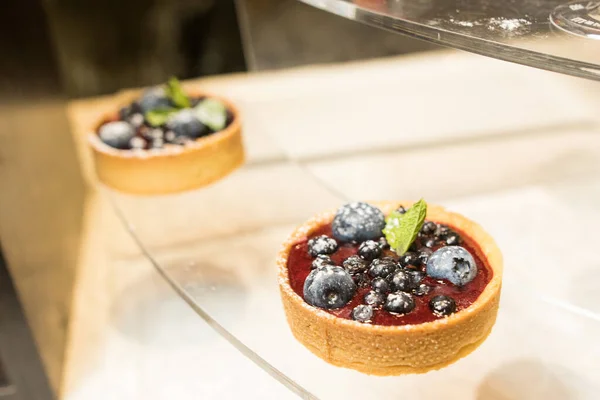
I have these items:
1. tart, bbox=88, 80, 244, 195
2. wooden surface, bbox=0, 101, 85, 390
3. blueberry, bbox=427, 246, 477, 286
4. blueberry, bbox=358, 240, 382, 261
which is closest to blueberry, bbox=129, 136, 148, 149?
tart, bbox=88, 80, 244, 195

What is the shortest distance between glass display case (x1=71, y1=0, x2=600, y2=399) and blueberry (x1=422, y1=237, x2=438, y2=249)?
226 mm

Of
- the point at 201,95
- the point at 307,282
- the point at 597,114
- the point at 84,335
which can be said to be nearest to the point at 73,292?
the point at 84,335

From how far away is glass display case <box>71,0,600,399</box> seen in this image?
1.01 m

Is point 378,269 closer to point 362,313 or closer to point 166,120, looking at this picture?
point 362,313

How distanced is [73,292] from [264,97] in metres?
1.02

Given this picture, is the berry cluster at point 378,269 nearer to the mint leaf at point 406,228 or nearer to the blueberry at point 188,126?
the mint leaf at point 406,228

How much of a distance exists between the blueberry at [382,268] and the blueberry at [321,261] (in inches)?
2.7

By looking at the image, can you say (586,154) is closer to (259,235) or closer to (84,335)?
(259,235)

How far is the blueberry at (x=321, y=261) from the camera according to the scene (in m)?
0.98

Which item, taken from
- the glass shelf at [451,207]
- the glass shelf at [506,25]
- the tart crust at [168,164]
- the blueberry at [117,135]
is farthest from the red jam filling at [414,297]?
the blueberry at [117,135]

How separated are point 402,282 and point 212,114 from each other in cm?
73

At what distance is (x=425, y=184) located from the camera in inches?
77.7

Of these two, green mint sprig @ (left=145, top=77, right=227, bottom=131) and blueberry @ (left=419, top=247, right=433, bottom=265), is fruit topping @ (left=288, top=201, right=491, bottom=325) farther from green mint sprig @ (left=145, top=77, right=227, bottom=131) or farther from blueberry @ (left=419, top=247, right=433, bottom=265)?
green mint sprig @ (left=145, top=77, right=227, bottom=131)

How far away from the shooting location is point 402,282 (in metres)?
0.91
